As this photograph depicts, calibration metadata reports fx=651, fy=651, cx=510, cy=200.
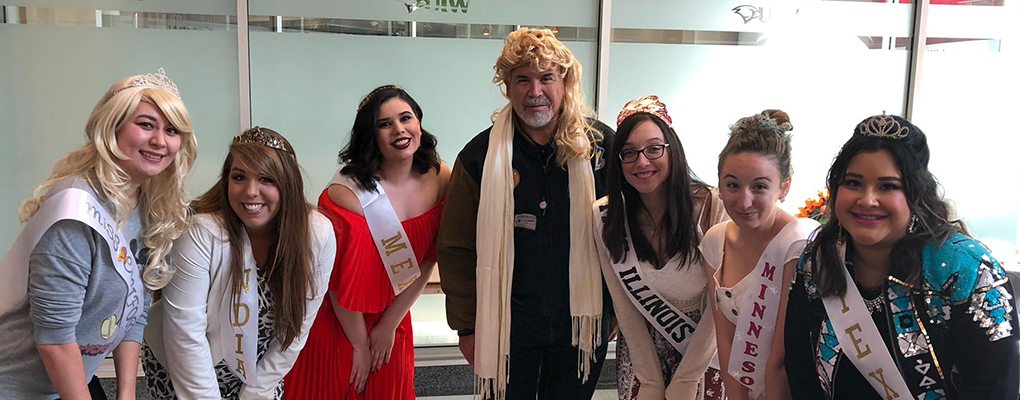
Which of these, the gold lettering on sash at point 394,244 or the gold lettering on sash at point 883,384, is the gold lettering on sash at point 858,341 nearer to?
the gold lettering on sash at point 883,384

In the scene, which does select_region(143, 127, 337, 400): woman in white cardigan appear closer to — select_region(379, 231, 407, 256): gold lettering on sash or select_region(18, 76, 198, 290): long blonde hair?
select_region(18, 76, 198, 290): long blonde hair

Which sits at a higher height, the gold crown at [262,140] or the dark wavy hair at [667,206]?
the gold crown at [262,140]

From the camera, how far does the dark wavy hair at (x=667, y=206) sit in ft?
6.51

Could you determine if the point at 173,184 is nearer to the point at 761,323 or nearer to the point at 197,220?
the point at 197,220

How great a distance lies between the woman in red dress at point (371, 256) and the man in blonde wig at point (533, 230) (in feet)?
0.57

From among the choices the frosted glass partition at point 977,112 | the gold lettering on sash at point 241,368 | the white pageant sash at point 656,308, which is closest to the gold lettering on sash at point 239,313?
the gold lettering on sash at point 241,368

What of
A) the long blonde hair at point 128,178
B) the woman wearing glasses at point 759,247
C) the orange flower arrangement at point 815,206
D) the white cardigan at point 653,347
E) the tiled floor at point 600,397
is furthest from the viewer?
the tiled floor at point 600,397

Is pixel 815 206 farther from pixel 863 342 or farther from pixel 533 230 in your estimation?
pixel 863 342

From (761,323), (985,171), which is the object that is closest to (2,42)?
(761,323)

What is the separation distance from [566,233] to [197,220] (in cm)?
116

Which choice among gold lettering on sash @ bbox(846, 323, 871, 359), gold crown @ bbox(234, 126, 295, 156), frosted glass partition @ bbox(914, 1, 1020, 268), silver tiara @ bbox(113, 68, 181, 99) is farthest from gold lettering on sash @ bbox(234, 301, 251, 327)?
frosted glass partition @ bbox(914, 1, 1020, 268)

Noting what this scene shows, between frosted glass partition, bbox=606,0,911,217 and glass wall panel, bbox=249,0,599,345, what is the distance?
359mm

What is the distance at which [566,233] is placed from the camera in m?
2.22

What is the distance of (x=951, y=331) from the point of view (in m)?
1.34
